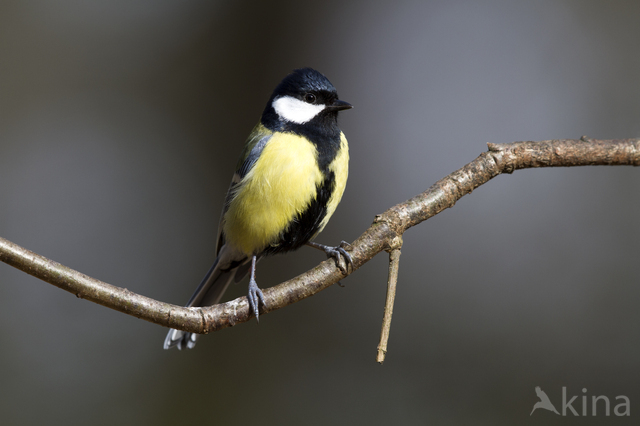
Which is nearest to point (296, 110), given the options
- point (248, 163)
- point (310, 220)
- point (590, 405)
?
point (248, 163)

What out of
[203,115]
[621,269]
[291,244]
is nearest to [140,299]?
[291,244]

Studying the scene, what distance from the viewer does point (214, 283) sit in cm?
183

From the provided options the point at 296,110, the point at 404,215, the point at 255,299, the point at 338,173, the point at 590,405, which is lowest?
the point at 255,299

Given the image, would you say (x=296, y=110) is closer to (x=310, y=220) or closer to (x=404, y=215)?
(x=310, y=220)

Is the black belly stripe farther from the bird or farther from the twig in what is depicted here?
the twig

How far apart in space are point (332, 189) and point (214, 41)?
6.16ft

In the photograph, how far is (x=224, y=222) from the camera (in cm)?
171

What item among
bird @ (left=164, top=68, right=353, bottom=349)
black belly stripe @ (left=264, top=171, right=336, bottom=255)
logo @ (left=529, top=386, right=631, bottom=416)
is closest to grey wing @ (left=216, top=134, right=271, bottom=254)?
bird @ (left=164, top=68, right=353, bottom=349)

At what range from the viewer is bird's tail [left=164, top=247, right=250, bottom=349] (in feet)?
5.81

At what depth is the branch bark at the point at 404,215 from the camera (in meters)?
1.03

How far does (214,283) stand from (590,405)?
2.06 m

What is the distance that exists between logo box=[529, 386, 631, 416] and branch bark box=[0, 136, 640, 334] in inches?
64.0

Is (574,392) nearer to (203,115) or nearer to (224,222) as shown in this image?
(224,222)

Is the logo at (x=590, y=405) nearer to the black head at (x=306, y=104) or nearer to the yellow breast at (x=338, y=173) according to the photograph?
the yellow breast at (x=338, y=173)
